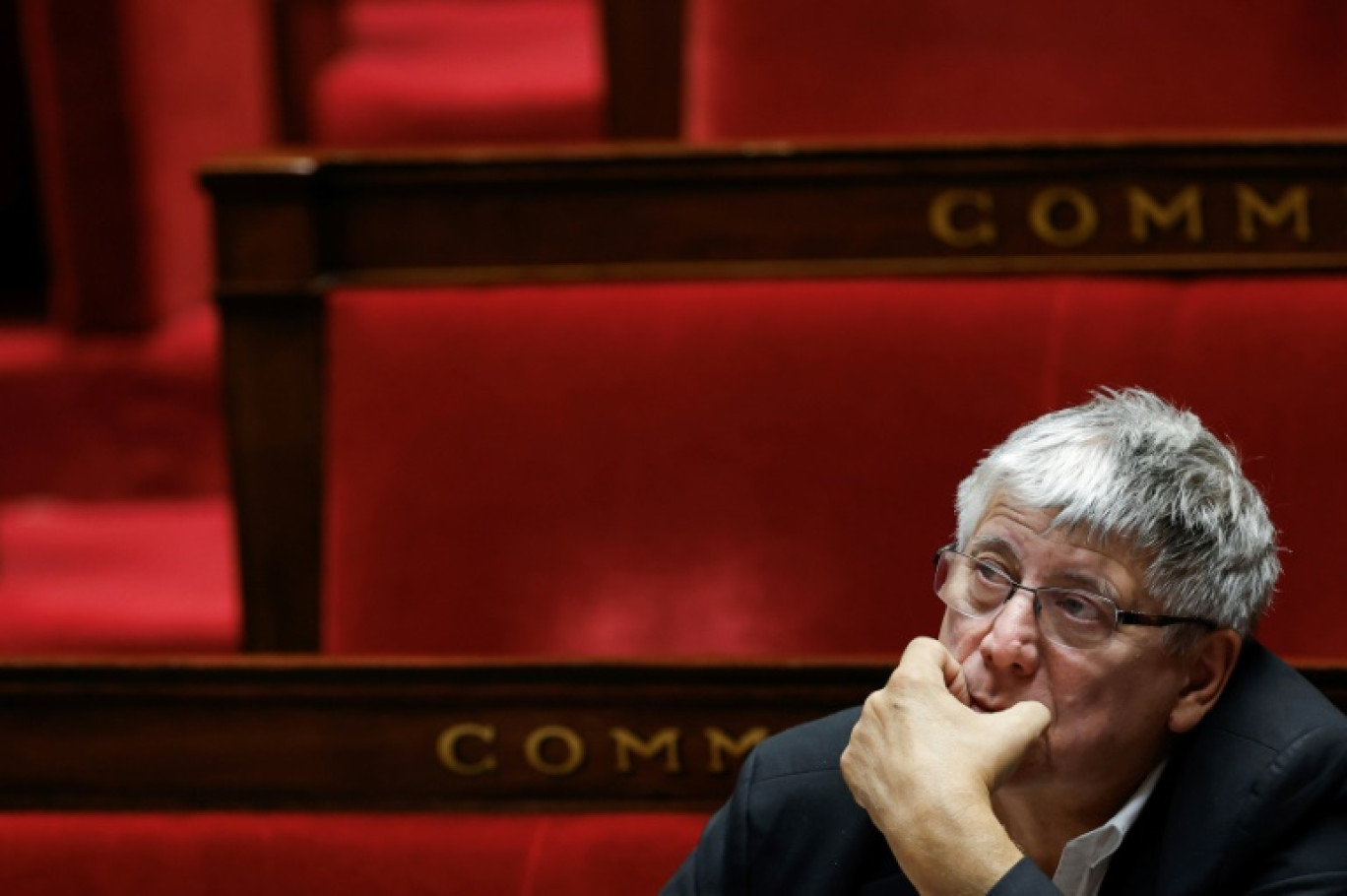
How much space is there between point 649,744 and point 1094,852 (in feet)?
0.45

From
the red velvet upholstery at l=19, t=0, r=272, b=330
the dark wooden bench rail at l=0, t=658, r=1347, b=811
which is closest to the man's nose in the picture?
the dark wooden bench rail at l=0, t=658, r=1347, b=811

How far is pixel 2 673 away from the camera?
46 cm

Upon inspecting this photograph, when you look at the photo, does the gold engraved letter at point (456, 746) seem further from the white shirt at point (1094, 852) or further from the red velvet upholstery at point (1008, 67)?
the red velvet upholstery at point (1008, 67)

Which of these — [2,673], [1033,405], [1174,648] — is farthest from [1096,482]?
[2,673]

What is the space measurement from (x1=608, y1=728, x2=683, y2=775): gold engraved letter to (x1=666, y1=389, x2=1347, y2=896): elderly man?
0.09 metres

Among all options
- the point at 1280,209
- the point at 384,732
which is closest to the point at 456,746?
the point at 384,732

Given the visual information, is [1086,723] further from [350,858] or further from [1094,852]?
[350,858]

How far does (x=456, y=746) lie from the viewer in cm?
45

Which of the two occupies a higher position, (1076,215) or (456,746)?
(1076,215)

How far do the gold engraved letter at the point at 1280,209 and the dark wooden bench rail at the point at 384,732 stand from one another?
18 centimetres

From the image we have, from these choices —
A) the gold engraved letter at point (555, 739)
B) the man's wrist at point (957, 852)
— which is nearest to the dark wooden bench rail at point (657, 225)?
the gold engraved letter at point (555, 739)

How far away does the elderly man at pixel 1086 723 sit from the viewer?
1.05 ft

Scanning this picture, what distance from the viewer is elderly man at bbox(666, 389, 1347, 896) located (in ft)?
1.05

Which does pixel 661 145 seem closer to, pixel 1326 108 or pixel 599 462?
pixel 599 462
